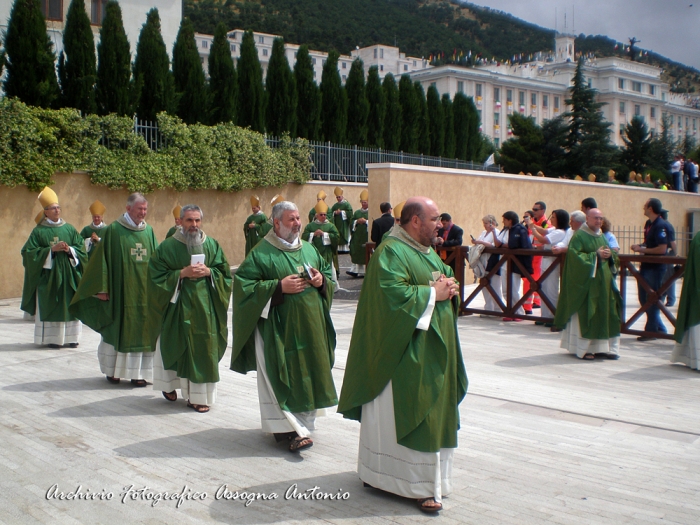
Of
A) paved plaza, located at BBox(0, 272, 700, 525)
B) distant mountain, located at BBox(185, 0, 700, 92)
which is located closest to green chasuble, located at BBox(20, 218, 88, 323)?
paved plaza, located at BBox(0, 272, 700, 525)

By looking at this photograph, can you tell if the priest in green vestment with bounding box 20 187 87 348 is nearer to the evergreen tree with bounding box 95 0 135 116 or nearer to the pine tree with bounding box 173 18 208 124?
the evergreen tree with bounding box 95 0 135 116

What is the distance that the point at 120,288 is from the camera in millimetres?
8086

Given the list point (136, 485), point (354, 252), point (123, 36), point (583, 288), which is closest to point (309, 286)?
point (136, 485)

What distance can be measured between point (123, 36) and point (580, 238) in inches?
602

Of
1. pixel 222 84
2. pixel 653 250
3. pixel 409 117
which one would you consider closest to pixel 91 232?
pixel 653 250

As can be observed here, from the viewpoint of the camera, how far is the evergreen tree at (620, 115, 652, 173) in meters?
46.0

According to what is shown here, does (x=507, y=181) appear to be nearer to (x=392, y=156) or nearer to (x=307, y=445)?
(x=392, y=156)

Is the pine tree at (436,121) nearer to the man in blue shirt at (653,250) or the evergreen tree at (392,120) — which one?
the evergreen tree at (392,120)

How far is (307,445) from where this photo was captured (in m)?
5.82

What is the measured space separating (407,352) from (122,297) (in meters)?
4.45

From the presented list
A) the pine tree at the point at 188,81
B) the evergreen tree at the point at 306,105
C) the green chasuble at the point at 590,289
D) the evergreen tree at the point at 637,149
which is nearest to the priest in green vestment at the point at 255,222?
the pine tree at the point at 188,81

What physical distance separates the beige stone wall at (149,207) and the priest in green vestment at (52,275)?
17.3 feet

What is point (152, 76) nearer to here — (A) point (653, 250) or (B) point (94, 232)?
(B) point (94, 232)

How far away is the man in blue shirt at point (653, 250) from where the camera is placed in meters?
10.5
